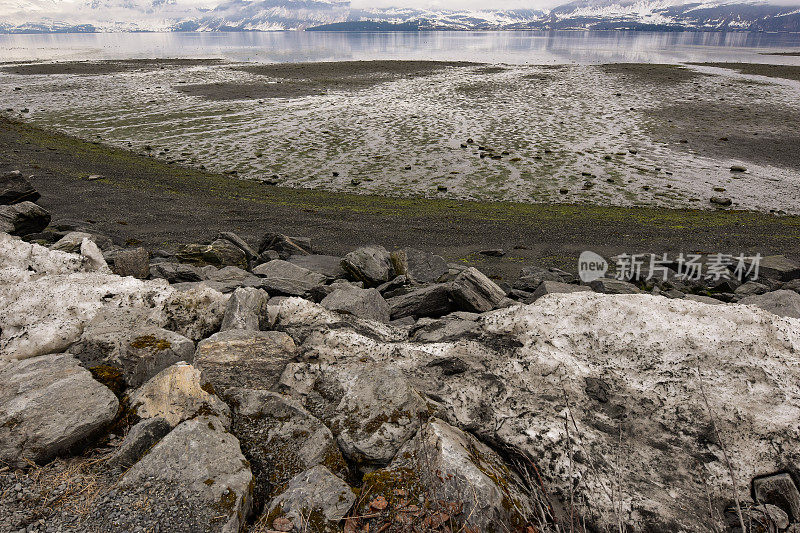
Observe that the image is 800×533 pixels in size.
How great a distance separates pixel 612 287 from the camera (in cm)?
1091

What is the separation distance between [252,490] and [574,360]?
3.79 m

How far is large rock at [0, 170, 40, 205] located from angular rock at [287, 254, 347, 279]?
11668 mm

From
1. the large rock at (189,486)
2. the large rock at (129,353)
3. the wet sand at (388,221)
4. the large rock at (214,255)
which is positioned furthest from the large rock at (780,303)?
the large rock at (214,255)

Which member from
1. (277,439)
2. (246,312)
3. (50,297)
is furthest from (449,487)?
(50,297)

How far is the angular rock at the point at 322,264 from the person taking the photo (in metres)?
11.4

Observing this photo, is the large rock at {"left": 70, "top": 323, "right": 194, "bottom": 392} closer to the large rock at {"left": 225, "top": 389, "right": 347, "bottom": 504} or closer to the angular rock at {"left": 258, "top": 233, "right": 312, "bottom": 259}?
the large rock at {"left": 225, "top": 389, "right": 347, "bottom": 504}

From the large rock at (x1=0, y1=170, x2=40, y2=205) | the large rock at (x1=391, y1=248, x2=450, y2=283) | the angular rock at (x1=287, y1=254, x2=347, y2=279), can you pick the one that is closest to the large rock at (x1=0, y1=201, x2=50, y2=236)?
the large rock at (x1=0, y1=170, x2=40, y2=205)

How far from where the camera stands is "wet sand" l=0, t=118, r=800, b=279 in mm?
14695

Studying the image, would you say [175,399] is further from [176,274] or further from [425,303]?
[176,274]

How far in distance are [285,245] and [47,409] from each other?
9.64m

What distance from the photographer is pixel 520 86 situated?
172ft

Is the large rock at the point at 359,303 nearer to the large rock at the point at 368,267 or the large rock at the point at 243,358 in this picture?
the large rock at the point at 243,358

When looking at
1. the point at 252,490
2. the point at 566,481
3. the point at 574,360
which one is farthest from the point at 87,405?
the point at 574,360

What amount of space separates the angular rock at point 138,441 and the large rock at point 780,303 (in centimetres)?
1064
